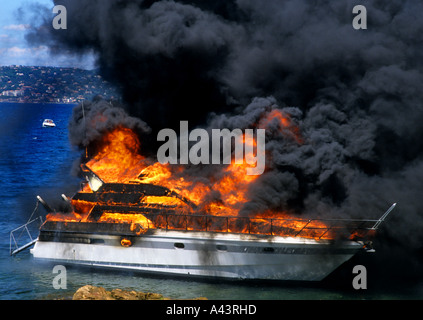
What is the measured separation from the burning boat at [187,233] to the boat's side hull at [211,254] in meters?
0.06

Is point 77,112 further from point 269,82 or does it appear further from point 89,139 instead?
point 269,82

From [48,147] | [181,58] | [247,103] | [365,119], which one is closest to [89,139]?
[181,58]

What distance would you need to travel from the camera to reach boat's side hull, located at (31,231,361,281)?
34.9 metres

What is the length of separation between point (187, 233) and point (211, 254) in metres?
2.15

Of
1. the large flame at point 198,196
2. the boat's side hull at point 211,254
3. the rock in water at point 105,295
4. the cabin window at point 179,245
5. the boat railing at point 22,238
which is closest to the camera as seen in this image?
the rock in water at point 105,295

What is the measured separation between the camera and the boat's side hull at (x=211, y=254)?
34.9 meters

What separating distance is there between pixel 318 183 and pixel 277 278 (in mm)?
6960

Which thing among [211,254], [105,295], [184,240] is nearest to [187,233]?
[184,240]

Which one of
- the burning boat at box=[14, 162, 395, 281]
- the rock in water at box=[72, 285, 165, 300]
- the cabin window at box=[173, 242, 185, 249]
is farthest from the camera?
the cabin window at box=[173, 242, 185, 249]

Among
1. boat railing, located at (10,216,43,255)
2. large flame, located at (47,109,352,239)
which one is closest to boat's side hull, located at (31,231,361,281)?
large flame, located at (47,109,352,239)

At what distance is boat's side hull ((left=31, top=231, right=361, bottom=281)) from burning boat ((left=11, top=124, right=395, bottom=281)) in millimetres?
65

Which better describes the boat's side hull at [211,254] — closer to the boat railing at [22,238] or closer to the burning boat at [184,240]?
the burning boat at [184,240]

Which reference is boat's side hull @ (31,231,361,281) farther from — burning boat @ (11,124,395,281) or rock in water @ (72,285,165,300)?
rock in water @ (72,285,165,300)

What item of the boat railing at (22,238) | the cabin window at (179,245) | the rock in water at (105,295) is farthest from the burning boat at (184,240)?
the rock in water at (105,295)
